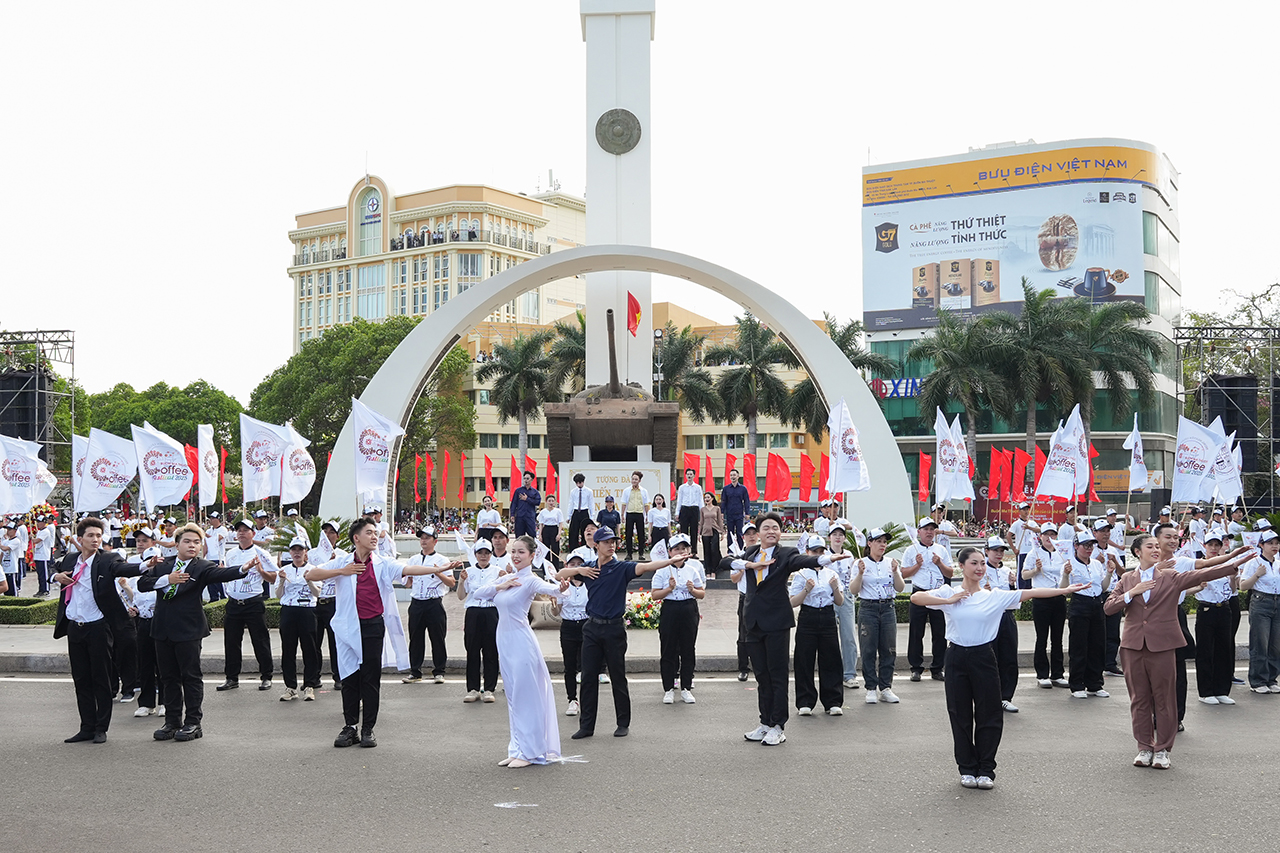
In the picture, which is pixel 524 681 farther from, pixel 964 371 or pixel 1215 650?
pixel 964 371

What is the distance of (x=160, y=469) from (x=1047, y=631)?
45.4 ft

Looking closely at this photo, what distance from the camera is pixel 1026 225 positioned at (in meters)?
61.1

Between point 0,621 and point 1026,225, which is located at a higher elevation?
point 1026,225

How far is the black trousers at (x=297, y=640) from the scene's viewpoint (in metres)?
11.2

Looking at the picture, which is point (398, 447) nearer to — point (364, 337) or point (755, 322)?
point (755, 322)

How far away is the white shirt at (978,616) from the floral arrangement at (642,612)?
7.92m

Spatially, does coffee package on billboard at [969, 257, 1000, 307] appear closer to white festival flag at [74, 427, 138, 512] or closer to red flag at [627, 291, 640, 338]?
red flag at [627, 291, 640, 338]

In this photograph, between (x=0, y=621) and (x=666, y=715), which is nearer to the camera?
(x=666, y=715)

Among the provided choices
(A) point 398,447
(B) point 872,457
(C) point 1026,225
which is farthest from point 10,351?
(C) point 1026,225

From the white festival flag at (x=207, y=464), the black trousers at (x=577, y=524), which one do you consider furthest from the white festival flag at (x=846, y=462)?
the white festival flag at (x=207, y=464)

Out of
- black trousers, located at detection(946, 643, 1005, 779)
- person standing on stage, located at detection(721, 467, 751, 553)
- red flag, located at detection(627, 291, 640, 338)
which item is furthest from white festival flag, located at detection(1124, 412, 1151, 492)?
black trousers, located at detection(946, 643, 1005, 779)

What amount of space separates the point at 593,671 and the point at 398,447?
1478cm

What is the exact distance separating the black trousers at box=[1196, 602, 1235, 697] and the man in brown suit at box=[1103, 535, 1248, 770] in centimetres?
235

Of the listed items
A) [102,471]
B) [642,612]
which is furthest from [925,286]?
[642,612]
